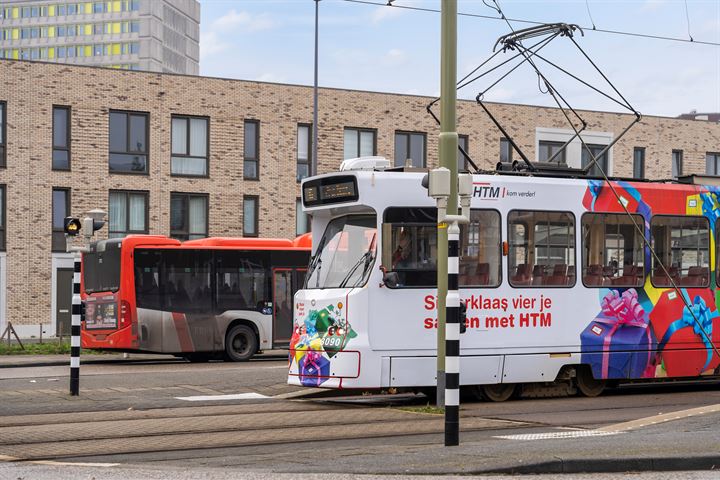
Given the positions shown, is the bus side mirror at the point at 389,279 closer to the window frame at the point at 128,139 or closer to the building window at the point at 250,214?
the window frame at the point at 128,139

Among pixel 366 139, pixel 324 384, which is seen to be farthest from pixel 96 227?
pixel 366 139

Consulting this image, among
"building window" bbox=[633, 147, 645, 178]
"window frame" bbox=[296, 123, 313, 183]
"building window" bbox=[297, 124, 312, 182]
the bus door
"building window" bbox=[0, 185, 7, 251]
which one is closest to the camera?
the bus door

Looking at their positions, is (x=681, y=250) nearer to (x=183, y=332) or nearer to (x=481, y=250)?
(x=481, y=250)

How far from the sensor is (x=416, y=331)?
16.8m

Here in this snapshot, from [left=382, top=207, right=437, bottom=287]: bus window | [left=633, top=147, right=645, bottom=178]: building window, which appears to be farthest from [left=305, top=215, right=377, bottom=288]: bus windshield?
[left=633, top=147, right=645, bottom=178]: building window

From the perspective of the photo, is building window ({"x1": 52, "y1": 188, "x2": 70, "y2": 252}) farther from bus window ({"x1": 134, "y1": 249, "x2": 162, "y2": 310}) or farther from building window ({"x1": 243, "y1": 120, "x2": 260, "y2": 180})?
bus window ({"x1": 134, "y1": 249, "x2": 162, "y2": 310})

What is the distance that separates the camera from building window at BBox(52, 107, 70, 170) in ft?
139

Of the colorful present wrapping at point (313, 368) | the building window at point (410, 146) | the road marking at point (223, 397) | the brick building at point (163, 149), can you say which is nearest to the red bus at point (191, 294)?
the road marking at point (223, 397)

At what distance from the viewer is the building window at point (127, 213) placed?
43281 millimetres

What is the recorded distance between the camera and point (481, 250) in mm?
17328

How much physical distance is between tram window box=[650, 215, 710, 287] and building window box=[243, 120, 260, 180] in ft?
90.7

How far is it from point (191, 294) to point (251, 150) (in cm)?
1694

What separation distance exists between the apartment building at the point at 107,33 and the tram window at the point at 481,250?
136 m

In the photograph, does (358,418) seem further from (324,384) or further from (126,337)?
(126,337)
